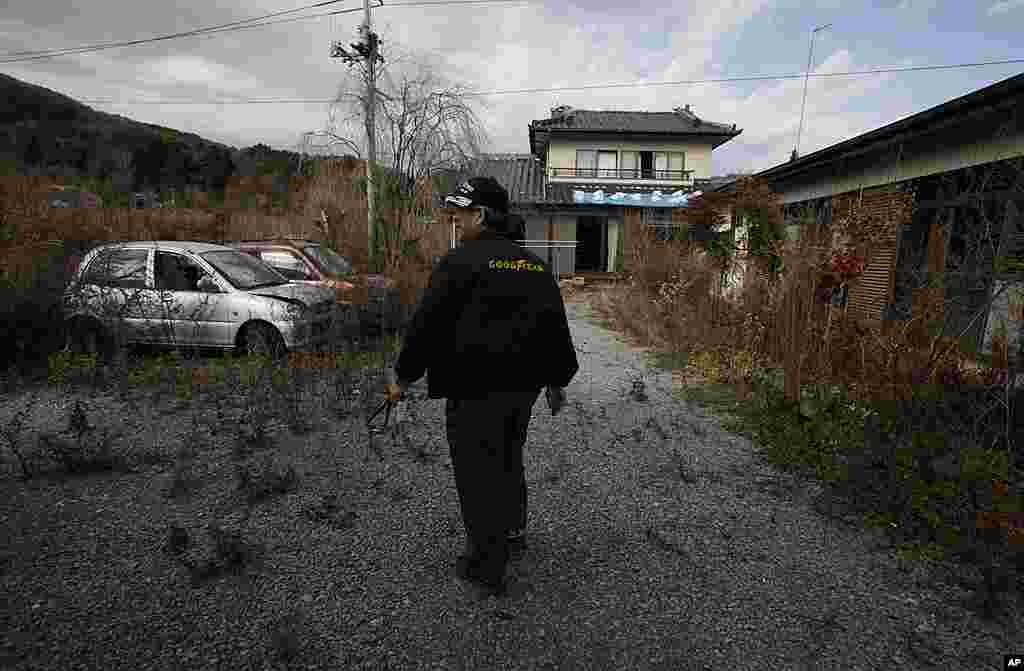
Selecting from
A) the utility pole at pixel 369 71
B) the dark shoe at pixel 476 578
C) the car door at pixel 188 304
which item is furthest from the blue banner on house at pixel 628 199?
the dark shoe at pixel 476 578

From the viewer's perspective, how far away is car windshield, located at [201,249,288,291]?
5.82 meters

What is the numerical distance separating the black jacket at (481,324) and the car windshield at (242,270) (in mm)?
4635

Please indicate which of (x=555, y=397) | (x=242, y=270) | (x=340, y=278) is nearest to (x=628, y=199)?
(x=340, y=278)

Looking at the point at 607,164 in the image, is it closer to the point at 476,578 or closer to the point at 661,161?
the point at 661,161

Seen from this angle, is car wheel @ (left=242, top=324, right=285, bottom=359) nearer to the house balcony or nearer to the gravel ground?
the gravel ground

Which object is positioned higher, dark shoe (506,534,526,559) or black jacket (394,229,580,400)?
black jacket (394,229,580,400)

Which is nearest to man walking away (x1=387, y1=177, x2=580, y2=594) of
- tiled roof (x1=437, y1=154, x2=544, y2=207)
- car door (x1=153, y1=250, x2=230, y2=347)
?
car door (x1=153, y1=250, x2=230, y2=347)

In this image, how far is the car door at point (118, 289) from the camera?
5066 millimetres

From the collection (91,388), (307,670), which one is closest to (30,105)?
(91,388)

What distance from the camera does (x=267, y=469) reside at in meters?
3.15

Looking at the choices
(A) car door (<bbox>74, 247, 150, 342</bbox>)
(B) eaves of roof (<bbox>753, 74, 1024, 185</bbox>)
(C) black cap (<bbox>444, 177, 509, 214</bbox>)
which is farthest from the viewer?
(A) car door (<bbox>74, 247, 150, 342</bbox>)

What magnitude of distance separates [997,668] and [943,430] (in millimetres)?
1857

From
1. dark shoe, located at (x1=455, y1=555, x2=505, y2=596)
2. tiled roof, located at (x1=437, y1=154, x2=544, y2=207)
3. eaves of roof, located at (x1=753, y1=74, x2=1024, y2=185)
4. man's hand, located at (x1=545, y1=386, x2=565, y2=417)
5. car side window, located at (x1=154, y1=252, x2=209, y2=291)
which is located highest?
tiled roof, located at (x1=437, y1=154, x2=544, y2=207)

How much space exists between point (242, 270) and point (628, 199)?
1366 cm
